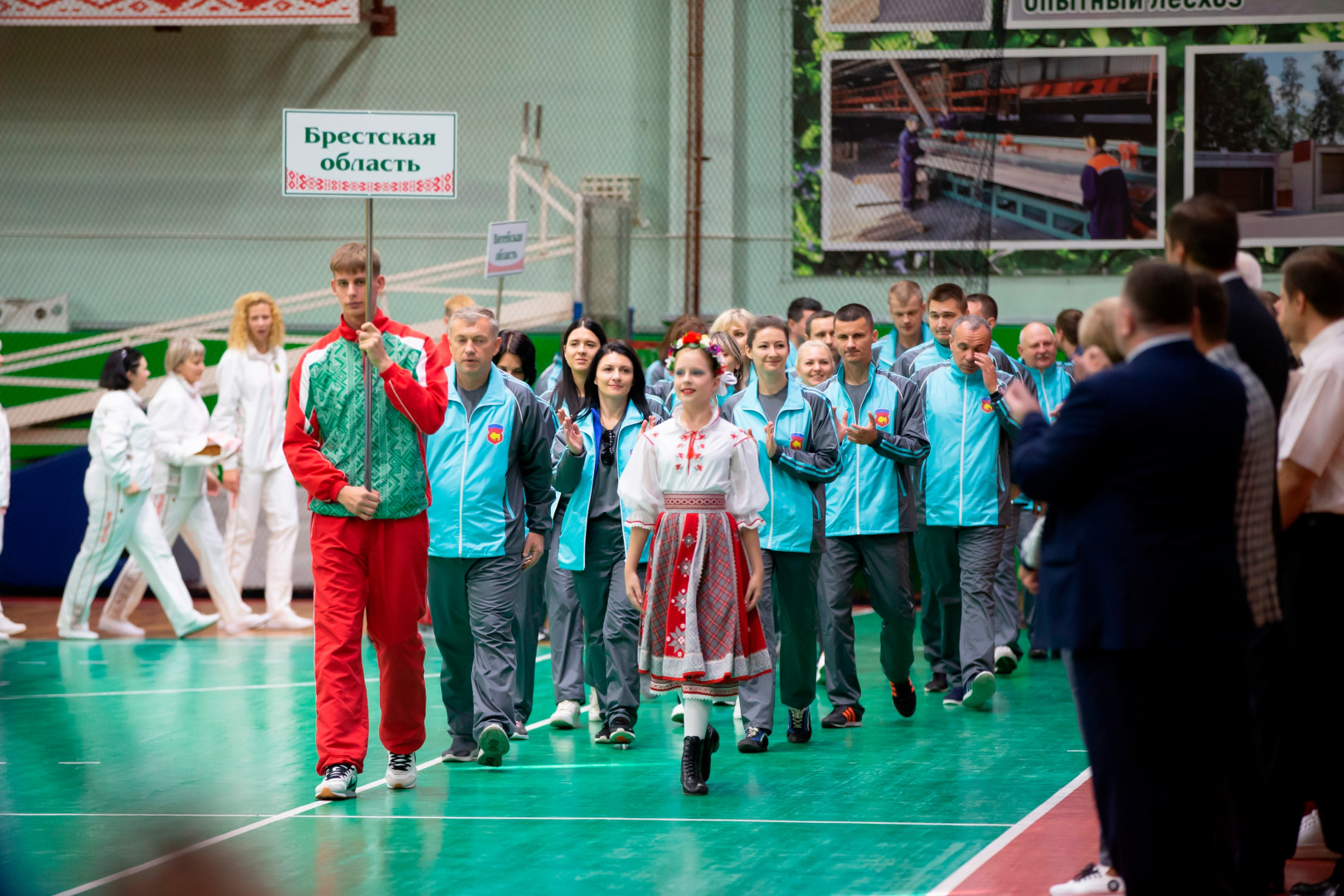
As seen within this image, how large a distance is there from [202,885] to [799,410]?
152 inches

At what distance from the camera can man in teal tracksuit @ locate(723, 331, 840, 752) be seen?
7633mm

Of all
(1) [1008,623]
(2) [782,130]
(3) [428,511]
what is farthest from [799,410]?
(2) [782,130]

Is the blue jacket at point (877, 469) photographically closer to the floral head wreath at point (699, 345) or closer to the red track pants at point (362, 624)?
the floral head wreath at point (699, 345)

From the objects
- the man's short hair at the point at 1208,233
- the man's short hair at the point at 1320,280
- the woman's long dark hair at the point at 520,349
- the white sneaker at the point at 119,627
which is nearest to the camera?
the man's short hair at the point at 1208,233

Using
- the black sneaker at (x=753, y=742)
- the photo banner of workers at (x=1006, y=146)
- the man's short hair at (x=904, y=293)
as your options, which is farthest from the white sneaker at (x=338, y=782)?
the photo banner of workers at (x=1006, y=146)

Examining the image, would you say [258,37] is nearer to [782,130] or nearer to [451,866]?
[782,130]

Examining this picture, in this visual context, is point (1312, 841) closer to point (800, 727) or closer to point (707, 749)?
point (707, 749)

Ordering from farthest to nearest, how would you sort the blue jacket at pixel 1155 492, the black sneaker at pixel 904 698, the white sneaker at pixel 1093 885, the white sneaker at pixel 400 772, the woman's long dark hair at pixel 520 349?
the woman's long dark hair at pixel 520 349, the black sneaker at pixel 904 698, the white sneaker at pixel 400 772, the white sneaker at pixel 1093 885, the blue jacket at pixel 1155 492

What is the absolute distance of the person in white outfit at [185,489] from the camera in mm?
12094

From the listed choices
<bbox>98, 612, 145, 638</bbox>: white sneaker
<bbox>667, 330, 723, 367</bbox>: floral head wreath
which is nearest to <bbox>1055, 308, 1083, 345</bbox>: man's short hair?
<bbox>667, 330, 723, 367</bbox>: floral head wreath

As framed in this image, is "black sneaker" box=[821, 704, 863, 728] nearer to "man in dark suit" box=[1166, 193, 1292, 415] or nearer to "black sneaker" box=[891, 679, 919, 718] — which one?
"black sneaker" box=[891, 679, 919, 718]

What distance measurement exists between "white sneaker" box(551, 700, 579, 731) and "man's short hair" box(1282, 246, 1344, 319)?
4447 mm

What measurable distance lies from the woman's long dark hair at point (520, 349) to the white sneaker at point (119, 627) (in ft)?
16.7

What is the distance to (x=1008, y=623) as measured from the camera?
33.6 ft
